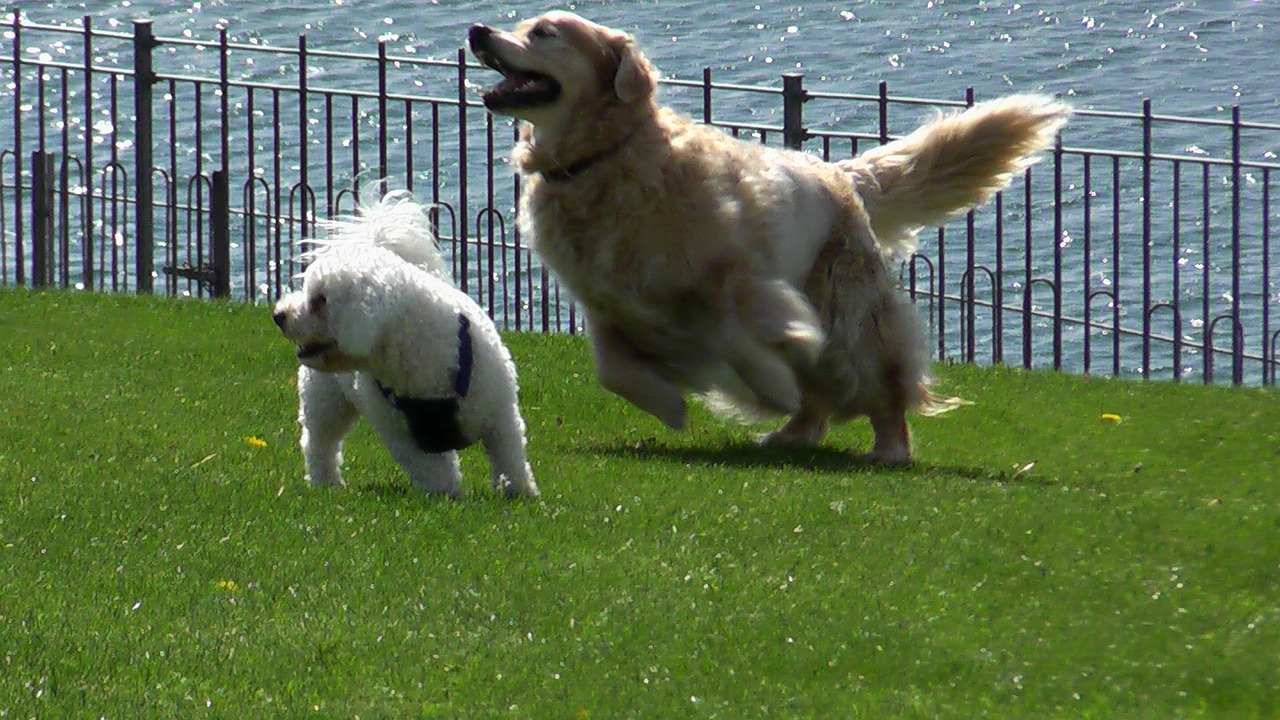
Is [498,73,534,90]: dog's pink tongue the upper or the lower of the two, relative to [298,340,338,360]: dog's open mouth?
upper

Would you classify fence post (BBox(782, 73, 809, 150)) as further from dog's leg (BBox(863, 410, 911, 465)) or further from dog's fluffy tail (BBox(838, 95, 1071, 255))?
dog's leg (BBox(863, 410, 911, 465))

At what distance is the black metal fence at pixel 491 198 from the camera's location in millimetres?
12320

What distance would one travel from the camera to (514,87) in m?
7.55

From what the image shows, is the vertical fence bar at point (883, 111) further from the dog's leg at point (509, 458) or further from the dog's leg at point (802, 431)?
the dog's leg at point (509, 458)

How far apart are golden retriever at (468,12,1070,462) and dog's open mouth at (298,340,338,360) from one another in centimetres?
124

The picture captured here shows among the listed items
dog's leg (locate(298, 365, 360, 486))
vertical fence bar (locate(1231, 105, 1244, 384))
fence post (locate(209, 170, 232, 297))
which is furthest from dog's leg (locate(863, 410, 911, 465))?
fence post (locate(209, 170, 232, 297))

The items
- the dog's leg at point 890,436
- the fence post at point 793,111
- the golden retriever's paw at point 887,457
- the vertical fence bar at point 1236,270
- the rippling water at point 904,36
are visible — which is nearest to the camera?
the golden retriever's paw at point 887,457

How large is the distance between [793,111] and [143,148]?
4.36m

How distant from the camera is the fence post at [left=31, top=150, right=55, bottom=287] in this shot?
13375 mm

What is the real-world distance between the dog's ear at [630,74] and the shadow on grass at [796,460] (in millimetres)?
1522

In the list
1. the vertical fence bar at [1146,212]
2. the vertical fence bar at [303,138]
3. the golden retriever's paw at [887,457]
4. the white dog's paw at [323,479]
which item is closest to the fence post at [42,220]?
the vertical fence bar at [303,138]

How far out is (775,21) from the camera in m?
27.4

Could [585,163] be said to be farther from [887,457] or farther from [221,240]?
[221,240]

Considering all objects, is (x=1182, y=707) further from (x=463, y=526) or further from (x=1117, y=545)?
(x=463, y=526)
